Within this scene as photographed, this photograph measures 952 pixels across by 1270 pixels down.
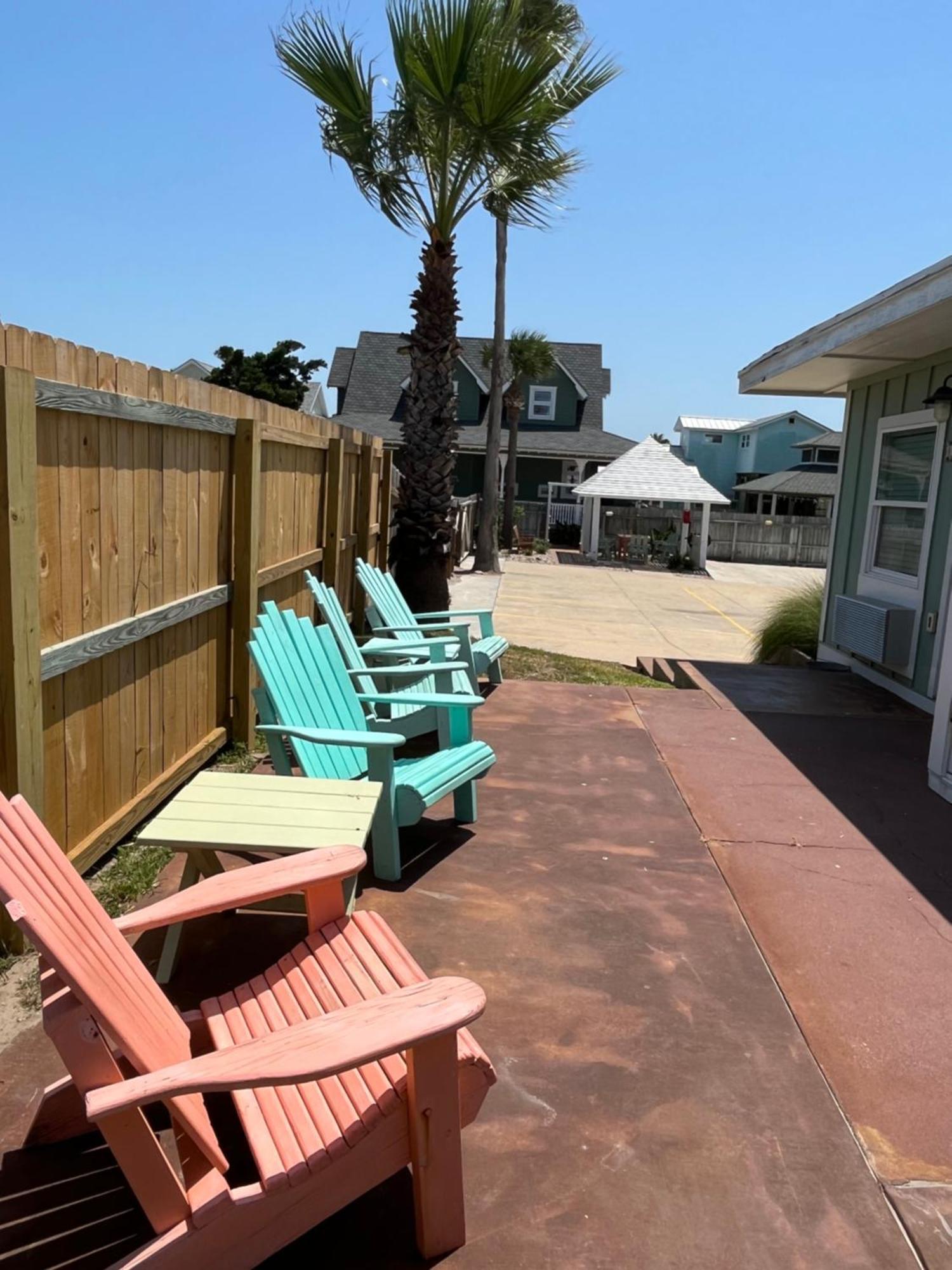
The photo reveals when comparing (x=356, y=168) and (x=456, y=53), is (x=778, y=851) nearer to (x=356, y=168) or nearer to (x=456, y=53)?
(x=456, y=53)

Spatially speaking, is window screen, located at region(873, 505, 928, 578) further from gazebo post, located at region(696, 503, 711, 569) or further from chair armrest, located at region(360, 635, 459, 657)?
gazebo post, located at region(696, 503, 711, 569)

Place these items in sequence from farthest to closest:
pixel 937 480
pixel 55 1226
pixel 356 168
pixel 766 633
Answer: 1. pixel 766 633
2. pixel 356 168
3. pixel 937 480
4. pixel 55 1226

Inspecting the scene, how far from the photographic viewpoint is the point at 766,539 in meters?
31.1

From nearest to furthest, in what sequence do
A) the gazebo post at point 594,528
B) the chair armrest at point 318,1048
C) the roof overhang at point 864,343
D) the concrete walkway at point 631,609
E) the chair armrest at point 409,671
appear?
the chair armrest at point 318,1048 → the chair armrest at point 409,671 → the roof overhang at point 864,343 → the concrete walkway at point 631,609 → the gazebo post at point 594,528

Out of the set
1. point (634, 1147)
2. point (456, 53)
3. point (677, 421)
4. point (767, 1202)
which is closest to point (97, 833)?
point (634, 1147)

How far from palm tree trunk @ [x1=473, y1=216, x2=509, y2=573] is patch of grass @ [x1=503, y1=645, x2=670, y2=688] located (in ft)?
36.7

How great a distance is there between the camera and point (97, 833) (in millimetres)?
3729

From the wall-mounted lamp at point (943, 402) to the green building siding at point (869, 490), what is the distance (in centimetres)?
18

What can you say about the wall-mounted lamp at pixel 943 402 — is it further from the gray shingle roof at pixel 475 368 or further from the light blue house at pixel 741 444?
the light blue house at pixel 741 444

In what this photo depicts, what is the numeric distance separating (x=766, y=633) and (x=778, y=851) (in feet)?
24.2

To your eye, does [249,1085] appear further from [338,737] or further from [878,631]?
[878,631]

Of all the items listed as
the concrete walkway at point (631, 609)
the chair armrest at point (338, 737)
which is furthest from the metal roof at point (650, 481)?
the chair armrest at point (338, 737)

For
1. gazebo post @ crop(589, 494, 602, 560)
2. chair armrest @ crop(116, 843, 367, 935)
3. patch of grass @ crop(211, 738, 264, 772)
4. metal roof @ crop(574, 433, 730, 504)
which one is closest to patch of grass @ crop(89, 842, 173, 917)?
chair armrest @ crop(116, 843, 367, 935)

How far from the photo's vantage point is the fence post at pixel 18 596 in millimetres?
2867
